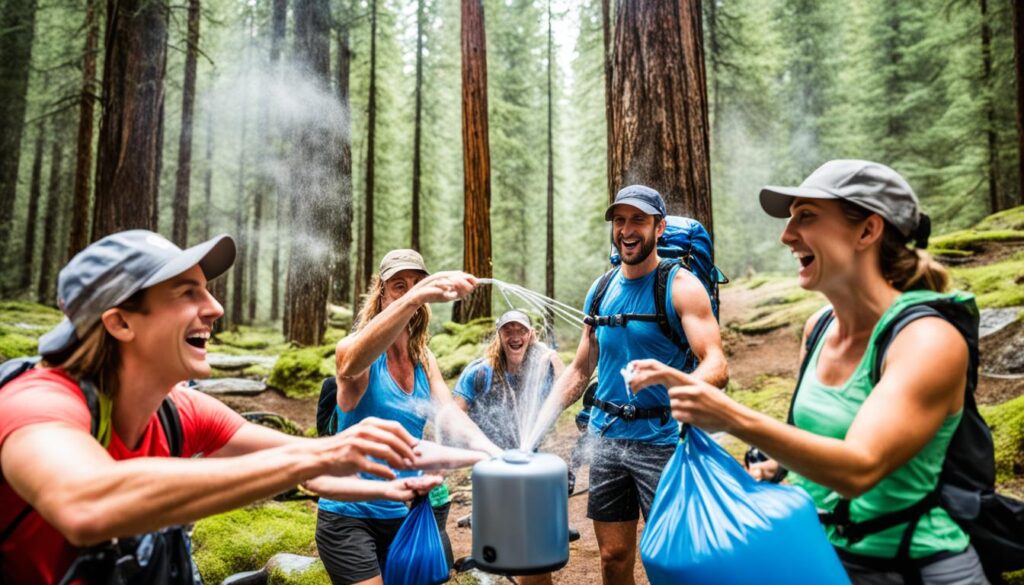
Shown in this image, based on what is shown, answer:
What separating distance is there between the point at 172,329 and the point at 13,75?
32275 millimetres

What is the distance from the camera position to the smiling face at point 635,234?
153 inches

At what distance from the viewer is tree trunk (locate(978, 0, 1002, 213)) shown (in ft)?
62.7

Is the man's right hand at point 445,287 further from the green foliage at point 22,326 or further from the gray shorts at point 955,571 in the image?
the green foliage at point 22,326

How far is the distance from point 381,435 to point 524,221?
89.5 feet

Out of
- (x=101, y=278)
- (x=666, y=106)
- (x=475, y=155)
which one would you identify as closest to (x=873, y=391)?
(x=101, y=278)

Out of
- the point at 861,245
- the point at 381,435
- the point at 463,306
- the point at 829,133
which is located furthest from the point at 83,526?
the point at 829,133

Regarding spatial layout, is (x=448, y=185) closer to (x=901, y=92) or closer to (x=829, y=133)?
(x=829, y=133)

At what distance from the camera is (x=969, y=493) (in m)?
1.96

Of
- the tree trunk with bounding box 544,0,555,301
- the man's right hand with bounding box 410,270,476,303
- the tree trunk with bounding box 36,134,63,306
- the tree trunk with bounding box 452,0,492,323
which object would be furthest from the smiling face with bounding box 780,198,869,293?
the tree trunk with bounding box 36,134,63,306

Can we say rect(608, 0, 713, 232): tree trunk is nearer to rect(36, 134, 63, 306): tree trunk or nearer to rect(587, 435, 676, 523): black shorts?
rect(587, 435, 676, 523): black shorts

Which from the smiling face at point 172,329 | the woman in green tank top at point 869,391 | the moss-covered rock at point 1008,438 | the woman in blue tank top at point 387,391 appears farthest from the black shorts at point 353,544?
the moss-covered rock at point 1008,438

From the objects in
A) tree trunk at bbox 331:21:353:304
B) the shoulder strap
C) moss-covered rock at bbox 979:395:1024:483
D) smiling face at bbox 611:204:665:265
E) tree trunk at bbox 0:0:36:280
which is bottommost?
moss-covered rock at bbox 979:395:1024:483

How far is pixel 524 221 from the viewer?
28.8 m

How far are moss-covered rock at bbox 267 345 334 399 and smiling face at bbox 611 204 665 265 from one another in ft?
33.0
